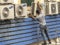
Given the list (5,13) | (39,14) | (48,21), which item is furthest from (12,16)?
(48,21)

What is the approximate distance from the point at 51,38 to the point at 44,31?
1469 mm

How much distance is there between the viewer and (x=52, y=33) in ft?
41.0

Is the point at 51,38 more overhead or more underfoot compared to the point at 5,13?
more underfoot

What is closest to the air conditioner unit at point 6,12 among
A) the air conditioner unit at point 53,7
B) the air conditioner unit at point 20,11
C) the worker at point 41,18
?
the air conditioner unit at point 20,11

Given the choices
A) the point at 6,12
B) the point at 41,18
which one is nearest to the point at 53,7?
the point at 41,18

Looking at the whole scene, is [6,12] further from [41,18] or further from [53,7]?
[53,7]

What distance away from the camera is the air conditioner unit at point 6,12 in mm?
9078

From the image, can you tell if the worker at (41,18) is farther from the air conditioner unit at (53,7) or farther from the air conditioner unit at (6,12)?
the air conditioner unit at (6,12)

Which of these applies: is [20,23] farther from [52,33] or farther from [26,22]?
[52,33]

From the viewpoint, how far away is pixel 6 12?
9.24 meters

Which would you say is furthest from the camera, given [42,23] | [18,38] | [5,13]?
[42,23]

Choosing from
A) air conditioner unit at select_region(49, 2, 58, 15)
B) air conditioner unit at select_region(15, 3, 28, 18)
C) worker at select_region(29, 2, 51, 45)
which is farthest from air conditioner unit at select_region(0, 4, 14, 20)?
air conditioner unit at select_region(49, 2, 58, 15)

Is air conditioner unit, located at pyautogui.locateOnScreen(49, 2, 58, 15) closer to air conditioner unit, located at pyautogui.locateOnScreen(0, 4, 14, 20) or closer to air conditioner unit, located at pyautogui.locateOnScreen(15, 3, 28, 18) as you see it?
air conditioner unit, located at pyautogui.locateOnScreen(15, 3, 28, 18)

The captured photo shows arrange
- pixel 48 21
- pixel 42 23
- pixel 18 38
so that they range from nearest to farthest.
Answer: pixel 18 38 → pixel 42 23 → pixel 48 21
